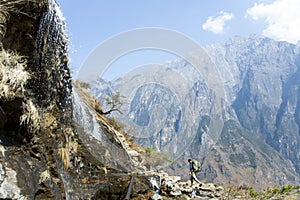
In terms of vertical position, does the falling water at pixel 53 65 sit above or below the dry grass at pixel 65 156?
above

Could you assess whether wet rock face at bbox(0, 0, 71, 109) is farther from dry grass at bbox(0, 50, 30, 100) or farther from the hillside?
dry grass at bbox(0, 50, 30, 100)

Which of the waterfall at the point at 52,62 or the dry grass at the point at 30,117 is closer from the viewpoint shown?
the dry grass at the point at 30,117

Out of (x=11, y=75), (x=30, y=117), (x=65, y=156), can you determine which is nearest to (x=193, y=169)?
(x=65, y=156)

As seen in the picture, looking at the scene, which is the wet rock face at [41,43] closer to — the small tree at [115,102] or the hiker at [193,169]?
the hiker at [193,169]

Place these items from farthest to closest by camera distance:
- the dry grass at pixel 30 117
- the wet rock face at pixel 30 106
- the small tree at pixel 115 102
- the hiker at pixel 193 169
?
the small tree at pixel 115 102 → the hiker at pixel 193 169 → the dry grass at pixel 30 117 → the wet rock face at pixel 30 106

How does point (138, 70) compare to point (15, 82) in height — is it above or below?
above

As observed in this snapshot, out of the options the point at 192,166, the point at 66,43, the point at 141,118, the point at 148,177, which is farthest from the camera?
the point at 141,118

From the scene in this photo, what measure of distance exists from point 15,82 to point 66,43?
2.36 meters

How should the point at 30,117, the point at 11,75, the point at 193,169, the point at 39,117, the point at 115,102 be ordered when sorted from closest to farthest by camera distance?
the point at 11,75 < the point at 30,117 < the point at 39,117 < the point at 193,169 < the point at 115,102

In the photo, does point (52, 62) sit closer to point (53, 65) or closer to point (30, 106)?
point (53, 65)

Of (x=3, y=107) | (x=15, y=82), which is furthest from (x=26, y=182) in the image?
(x=15, y=82)

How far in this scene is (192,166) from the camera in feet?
43.4

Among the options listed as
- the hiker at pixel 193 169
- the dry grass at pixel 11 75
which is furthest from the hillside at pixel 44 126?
the hiker at pixel 193 169

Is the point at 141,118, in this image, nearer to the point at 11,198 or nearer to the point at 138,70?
the point at 138,70
